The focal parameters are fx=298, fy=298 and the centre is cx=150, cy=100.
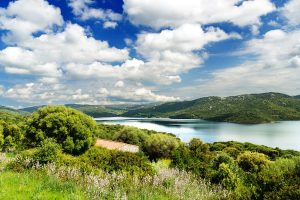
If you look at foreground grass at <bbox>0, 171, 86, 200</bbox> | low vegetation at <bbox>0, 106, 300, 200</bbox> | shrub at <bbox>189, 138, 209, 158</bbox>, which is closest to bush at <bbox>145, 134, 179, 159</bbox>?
shrub at <bbox>189, 138, 209, 158</bbox>

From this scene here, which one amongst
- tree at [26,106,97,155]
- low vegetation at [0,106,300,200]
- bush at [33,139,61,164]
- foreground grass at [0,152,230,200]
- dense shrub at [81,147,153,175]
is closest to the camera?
low vegetation at [0,106,300,200]

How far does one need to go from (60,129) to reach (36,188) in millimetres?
25467

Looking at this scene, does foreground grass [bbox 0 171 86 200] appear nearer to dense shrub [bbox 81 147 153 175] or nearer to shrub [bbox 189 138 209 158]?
dense shrub [bbox 81 147 153 175]

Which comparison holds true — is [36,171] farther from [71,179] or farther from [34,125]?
[34,125]

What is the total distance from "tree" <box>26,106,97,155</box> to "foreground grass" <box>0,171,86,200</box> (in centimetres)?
2337

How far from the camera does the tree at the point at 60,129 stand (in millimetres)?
32875

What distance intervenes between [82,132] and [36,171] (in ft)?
78.3

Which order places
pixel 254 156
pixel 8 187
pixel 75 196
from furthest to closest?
pixel 254 156 < pixel 8 187 < pixel 75 196

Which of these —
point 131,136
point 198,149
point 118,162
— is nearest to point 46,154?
point 118,162

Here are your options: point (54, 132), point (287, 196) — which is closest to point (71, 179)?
point (287, 196)

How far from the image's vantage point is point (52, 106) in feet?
116

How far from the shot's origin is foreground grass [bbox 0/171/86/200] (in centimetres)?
762

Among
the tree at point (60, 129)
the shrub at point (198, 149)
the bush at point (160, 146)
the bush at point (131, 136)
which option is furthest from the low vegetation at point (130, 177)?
the bush at point (131, 136)

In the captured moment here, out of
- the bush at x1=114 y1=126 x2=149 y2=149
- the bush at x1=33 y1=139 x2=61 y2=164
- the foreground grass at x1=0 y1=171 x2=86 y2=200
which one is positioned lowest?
the bush at x1=114 y1=126 x2=149 y2=149
